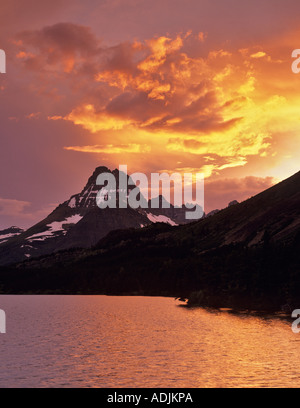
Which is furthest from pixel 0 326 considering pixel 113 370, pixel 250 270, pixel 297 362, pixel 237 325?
pixel 250 270

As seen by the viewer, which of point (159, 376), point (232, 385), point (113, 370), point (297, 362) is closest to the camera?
point (232, 385)

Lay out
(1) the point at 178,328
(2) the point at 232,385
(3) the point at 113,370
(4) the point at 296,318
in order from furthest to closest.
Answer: (4) the point at 296,318, (1) the point at 178,328, (3) the point at 113,370, (2) the point at 232,385

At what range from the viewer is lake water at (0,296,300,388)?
5525cm

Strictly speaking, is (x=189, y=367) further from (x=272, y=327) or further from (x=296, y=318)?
(x=296, y=318)

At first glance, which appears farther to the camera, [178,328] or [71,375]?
[178,328]

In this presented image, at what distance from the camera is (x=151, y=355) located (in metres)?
72.2

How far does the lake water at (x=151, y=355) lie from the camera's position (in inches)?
2175

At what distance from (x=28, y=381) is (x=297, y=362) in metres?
34.5

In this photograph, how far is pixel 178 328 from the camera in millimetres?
108500

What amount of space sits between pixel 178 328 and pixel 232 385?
5618cm

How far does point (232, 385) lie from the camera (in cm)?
5291

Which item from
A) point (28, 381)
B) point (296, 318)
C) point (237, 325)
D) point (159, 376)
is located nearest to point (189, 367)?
point (159, 376)
